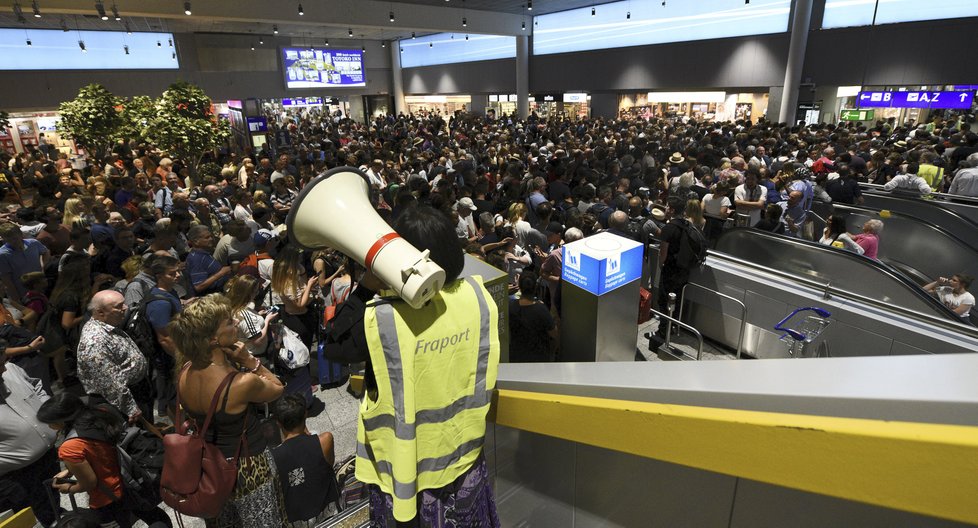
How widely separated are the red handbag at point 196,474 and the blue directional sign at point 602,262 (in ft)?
10.3

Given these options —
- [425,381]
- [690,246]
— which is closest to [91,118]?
[690,246]

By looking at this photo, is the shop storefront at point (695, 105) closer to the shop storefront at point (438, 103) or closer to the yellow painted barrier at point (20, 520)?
the shop storefront at point (438, 103)

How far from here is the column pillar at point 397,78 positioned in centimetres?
3503

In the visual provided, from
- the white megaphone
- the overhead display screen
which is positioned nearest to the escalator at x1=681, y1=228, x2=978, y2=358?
the white megaphone

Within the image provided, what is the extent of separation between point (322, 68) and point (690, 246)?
2793 centimetres

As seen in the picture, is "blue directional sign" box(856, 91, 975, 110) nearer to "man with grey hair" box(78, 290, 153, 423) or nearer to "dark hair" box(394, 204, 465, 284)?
"dark hair" box(394, 204, 465, 284)

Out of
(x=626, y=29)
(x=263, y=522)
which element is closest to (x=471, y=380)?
(x=263, y=522)

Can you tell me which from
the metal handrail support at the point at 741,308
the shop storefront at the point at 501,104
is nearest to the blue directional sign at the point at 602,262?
the metal handrail support at the point at 741,308

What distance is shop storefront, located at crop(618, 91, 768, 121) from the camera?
67.5 ft

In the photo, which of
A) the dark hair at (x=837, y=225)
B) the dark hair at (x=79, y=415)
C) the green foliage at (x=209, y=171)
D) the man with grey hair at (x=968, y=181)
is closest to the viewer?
the dark hair at (x=79, y=415)

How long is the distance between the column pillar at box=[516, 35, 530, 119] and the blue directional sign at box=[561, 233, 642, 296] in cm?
2411

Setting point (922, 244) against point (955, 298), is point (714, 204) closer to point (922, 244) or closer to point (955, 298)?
point (955, 298)

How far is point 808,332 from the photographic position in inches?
185

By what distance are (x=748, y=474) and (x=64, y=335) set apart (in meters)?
5.72
